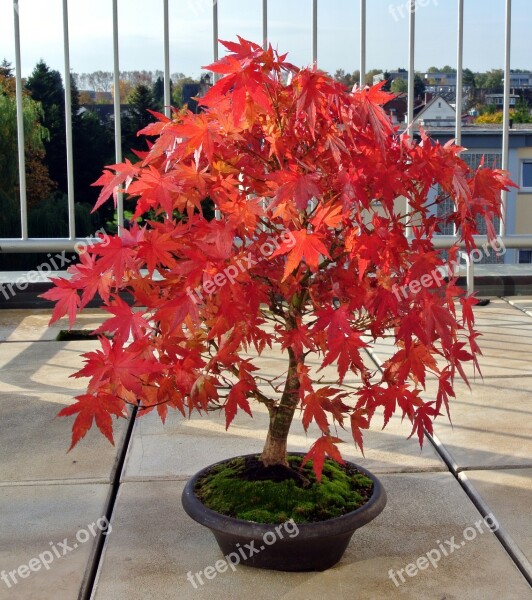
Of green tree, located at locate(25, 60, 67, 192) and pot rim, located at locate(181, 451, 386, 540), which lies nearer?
pot rim, located at locate(181, 451, 386, 540)

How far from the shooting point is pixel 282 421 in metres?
1.84

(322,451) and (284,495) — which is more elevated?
(322,451)

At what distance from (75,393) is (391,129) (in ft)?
6.02

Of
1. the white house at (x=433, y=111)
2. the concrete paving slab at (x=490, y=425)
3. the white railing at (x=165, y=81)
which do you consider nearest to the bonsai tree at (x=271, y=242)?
the concrete paving slab at (x=490, y=425)

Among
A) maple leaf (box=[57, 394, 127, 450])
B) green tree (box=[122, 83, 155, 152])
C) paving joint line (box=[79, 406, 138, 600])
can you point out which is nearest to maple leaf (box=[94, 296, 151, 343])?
maple leaf (box=[57, 394, 127, 450])

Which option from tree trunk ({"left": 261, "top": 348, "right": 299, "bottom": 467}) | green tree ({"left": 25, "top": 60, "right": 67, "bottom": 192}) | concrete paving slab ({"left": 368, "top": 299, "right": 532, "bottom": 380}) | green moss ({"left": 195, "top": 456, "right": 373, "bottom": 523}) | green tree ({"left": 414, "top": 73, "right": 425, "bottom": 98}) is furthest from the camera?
green tree ({"left": 25, "top": 60, "right": 67, "bottom": 192})

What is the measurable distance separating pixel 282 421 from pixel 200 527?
1.10 ft

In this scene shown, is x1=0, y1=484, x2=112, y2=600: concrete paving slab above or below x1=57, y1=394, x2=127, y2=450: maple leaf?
below

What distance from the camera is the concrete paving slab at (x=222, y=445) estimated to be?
7.49 feet

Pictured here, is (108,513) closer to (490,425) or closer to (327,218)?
(327,218)

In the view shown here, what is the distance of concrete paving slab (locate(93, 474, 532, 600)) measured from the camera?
161cm

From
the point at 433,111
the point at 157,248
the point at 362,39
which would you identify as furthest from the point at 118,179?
the point at 433,111

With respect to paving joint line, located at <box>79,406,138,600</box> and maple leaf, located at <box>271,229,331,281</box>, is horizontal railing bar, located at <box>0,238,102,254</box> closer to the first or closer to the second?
paving joint line, located at <box>79,406,138,600</box>

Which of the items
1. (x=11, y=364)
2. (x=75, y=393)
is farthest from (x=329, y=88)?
(x=11, y=364)
